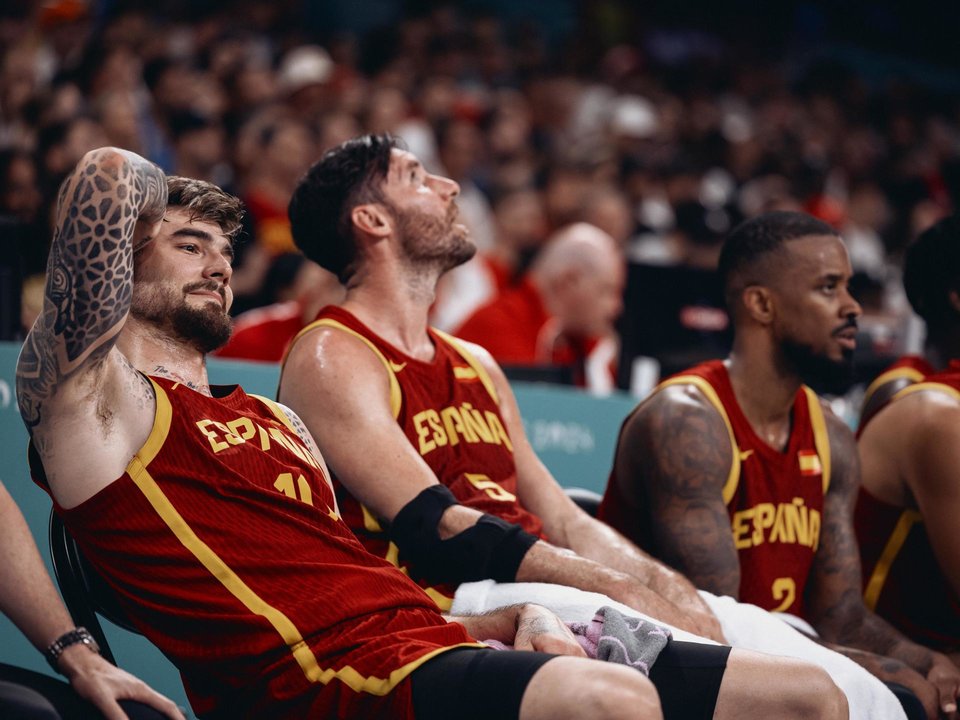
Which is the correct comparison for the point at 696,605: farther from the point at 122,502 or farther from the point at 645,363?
the point at 645,363

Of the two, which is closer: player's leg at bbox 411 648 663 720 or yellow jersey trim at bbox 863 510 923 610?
player's leg at bbox 411 648 663 720

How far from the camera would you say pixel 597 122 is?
11.2 m

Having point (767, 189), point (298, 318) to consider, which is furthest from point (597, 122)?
point (298, 318)

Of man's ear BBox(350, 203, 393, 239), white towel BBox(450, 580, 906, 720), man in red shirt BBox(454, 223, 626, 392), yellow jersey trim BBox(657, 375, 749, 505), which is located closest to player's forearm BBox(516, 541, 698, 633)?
white towel BBox(450, 580, 906, 720)

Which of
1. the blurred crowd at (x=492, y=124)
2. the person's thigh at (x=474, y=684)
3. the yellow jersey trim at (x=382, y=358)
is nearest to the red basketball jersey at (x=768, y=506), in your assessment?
the yellow jersey trim at (x=382, y=358)

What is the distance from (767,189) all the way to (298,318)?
235 inches

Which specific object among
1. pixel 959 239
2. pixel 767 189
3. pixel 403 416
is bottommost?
pixel 767 189

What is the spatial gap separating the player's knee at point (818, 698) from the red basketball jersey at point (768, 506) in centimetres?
77

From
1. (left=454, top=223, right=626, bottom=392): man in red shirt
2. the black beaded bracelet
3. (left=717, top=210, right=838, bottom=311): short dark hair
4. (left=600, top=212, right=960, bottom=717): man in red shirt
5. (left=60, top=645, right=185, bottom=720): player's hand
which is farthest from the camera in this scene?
(left=454, top=223, right=626, bottom=392): man in red shirt

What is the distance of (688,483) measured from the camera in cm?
342

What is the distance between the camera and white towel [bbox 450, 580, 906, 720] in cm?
297

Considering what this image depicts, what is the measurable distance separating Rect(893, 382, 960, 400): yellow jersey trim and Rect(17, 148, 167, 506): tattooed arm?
2389 mm

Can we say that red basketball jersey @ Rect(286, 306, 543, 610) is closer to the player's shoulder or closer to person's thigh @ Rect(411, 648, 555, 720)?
the player's shoulder

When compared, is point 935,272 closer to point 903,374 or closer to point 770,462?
point 903,374
